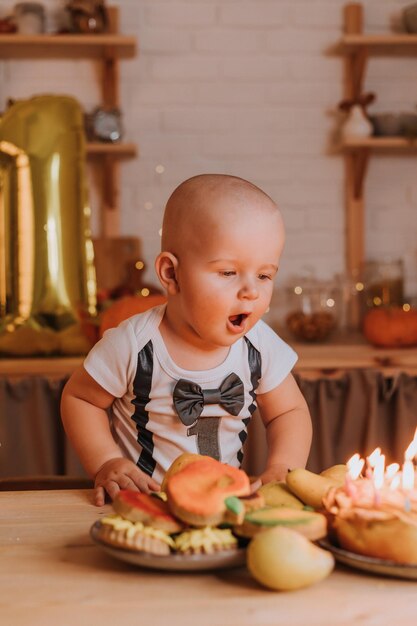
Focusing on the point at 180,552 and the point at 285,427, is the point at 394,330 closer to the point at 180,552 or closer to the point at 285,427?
the point at 285,427

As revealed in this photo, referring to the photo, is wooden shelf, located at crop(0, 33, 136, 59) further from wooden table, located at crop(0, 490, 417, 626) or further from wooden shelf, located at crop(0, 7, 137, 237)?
wooden table, located at crop(0, 490, 417, 626)

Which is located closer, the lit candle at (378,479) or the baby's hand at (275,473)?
the lit candle at (378,479)

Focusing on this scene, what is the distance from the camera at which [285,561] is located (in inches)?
24.6

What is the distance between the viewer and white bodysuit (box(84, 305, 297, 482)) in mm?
1163

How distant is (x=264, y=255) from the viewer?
0.98 metres

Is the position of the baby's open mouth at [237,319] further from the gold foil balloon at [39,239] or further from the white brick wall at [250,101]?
the white brick wall at [250,101]

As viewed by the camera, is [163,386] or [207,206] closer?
[207,206]

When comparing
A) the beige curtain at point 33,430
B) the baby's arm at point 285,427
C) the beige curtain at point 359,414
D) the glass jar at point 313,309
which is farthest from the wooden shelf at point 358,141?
the baby's arm at point 285,427

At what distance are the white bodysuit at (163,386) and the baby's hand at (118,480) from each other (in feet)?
0.48

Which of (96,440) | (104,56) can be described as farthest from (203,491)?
(104,56)

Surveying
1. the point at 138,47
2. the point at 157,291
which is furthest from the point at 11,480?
the point at 138,47

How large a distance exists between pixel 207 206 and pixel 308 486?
39 centimetres

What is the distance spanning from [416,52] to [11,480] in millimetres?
2291

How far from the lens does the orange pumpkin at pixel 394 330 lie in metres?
2.44
